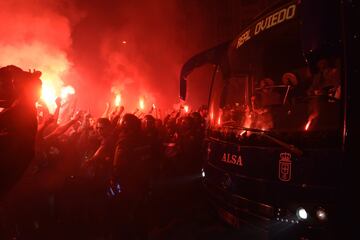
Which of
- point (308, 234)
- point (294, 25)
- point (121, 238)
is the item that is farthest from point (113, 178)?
point (294, 25)

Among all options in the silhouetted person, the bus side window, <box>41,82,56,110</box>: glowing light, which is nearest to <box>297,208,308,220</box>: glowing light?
the bus side window


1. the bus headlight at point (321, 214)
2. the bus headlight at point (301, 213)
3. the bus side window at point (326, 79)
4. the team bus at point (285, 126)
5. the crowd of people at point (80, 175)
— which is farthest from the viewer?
the crowd of people at point (80, 175)

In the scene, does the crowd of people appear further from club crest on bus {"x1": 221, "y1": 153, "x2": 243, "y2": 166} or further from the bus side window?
the bus side window

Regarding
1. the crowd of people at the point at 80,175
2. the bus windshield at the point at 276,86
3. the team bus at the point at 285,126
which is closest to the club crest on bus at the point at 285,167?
the team bus at the point at 285,126

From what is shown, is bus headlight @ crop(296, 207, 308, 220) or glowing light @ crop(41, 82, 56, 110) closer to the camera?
bus headlight @ crop(296, 207, 308, 220)

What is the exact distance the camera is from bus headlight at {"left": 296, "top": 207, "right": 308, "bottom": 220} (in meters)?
2.76

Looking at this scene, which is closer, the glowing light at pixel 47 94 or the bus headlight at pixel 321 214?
the bus headlight at pixel 321 214

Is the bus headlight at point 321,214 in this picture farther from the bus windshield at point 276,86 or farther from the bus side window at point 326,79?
the bus side window at point 326,79

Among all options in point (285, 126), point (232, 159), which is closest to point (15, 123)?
point (232, 159)

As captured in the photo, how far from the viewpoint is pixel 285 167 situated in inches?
116

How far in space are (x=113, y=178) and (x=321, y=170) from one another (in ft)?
9.84

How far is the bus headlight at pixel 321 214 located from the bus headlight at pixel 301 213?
0.10 metres

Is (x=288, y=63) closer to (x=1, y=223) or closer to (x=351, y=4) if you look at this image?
(x=351, y=4)

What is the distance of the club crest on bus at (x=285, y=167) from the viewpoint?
291 cm
